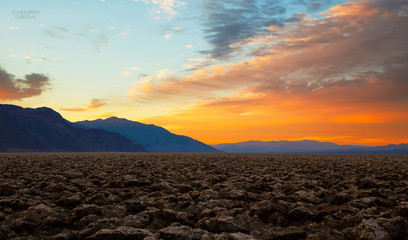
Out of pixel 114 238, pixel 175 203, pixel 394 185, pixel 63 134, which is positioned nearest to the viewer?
pixel 114 238

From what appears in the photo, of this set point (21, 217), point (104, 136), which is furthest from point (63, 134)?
point (21, 217)

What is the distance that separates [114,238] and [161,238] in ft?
1.59

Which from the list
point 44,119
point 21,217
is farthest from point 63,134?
point 21,217

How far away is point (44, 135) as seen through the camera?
460ft

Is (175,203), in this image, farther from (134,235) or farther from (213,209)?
(134,235)

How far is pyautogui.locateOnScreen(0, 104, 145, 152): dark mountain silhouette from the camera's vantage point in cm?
12256

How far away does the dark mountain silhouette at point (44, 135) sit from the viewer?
122562 millimetres

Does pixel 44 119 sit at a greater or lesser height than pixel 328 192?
greater

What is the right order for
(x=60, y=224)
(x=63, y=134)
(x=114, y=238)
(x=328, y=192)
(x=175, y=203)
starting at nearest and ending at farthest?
1. (x=114, y=238)
2. (x=60, y=224)
3. (x=175, y=203)
4. (x=328, y=192)
5. (x=63, y=134)

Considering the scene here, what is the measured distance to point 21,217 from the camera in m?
4.23

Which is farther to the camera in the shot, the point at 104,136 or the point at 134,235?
the point at 104,136

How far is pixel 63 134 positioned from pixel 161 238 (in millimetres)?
157243

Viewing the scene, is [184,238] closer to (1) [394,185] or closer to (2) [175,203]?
(2) [175,203]

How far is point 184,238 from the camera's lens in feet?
10.8
